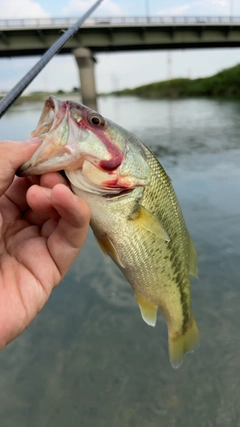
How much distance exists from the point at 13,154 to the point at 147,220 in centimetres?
72

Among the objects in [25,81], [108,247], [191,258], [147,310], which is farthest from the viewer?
[191,258]

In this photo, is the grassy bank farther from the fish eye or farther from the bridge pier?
the fish eye

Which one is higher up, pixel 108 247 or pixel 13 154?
pixel 13 154

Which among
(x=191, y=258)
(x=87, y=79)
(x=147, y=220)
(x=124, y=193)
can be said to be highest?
(x=124, y=193)

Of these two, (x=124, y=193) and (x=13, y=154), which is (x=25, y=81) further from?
(x=124, y=193)

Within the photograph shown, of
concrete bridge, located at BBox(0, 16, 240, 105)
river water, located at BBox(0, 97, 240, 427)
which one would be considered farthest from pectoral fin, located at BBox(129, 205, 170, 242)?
concrete bridge, located at BBox(0, 16, 240, 105)

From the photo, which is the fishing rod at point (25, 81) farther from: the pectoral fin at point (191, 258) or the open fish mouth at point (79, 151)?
the pectoral fin at point (191, 258)

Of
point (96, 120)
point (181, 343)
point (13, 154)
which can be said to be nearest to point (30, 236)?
point (13, 154)

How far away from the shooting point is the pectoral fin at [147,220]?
179 cm

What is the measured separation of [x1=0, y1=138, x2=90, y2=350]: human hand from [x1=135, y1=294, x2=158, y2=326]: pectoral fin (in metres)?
0.56

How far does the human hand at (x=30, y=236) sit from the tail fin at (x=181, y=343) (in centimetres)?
103

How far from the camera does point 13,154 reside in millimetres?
1556

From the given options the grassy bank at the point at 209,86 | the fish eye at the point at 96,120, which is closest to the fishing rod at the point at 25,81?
the fish eye at the point at 96,120

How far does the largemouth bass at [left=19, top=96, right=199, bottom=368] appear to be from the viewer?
1.55 meters
